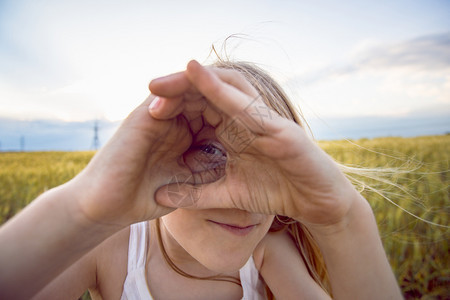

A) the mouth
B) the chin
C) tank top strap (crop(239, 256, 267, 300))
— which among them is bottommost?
tank top strap (crop(239, 256, 267, 300))

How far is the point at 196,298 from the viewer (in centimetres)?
134

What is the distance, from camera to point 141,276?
4.18ft

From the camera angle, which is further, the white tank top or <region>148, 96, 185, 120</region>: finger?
the white tank top

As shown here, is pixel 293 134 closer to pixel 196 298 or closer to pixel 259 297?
pixel 196 298

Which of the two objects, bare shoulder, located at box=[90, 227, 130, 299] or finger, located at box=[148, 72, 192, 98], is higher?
finger, located at box=[148, 72, 192, 98]

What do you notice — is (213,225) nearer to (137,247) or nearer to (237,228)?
(237,228)

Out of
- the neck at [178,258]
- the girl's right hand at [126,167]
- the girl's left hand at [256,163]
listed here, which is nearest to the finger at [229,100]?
the girl's left hand at [256,163]

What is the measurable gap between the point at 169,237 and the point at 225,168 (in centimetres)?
59

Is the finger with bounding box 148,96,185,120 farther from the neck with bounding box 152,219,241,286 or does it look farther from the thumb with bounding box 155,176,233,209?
the neck with bounding box 152,219,241,286

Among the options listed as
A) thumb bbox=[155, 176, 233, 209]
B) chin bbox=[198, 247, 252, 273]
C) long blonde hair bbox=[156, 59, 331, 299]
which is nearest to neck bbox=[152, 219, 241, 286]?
long blonde hair bbox=[156, 59, 331, 299]

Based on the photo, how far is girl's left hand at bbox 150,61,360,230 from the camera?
0.65m

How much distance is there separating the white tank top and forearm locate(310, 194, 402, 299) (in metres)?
0.49

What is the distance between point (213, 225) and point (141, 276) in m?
0.53

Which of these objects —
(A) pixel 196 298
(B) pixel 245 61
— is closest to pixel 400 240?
(A) pixel 196 298
